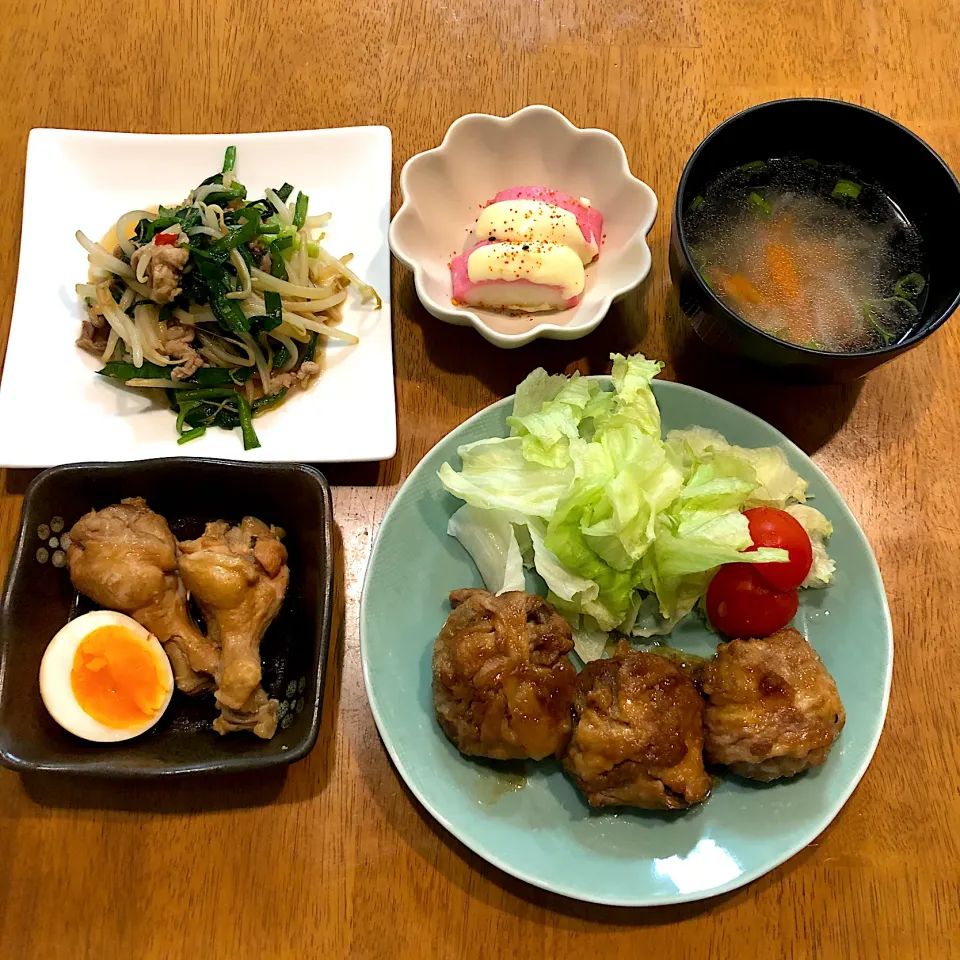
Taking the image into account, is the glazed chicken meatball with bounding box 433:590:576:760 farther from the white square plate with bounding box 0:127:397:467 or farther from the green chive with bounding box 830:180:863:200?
the green chive with bounding box 830:180:863:200

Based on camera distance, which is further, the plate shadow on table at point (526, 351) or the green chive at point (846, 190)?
the plate shadow on table at point (526, 351)

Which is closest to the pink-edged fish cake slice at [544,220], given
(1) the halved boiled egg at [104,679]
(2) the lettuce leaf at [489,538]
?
(2) the lettuce leaf at [489,538]

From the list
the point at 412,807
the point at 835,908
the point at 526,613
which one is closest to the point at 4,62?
the point at 526,613

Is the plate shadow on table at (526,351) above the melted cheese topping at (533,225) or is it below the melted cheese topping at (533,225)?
below

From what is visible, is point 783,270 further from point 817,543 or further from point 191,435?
point 191,435

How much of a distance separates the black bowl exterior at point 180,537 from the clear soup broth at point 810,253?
128 cm

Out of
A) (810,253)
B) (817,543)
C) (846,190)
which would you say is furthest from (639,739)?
(846,190)

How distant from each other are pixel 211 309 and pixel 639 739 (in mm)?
1685

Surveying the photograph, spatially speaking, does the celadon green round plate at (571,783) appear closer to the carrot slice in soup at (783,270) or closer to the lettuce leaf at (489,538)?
the lettuce leaf at (489,538)

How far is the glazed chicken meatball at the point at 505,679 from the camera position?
179 cm

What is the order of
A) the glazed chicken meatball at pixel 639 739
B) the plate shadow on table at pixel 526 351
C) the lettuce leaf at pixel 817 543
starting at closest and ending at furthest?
the glazed chicken meatball at pixel 639 739 < the lettuce leaf at pixel 817 543 < the plate shadow on table at pixel 526 351

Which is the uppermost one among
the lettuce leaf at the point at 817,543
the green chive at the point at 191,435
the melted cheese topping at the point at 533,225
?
the melted cheese topping at the point at 533,225

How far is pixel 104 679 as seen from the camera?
1.94 m

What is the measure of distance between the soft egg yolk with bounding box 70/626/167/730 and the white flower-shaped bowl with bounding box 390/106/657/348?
3.97 feet
